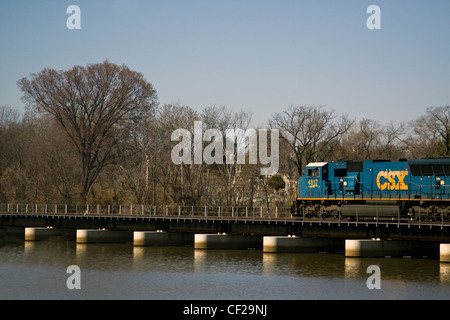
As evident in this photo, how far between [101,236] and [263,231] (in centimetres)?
1616

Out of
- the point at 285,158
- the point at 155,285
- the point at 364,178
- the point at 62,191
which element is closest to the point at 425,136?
the point at 285,158

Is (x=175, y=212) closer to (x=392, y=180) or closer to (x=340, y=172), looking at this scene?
(x=340, y=172)

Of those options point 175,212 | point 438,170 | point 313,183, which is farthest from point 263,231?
point 175,212

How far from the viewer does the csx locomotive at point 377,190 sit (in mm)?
46531

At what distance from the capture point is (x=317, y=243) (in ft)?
164

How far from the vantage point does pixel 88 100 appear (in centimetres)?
7700

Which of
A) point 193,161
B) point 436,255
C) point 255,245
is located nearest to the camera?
point 436,255

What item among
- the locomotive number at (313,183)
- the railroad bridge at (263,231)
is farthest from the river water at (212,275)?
the locomotive number at (313,183)

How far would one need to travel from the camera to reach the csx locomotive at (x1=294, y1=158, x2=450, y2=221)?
153ft

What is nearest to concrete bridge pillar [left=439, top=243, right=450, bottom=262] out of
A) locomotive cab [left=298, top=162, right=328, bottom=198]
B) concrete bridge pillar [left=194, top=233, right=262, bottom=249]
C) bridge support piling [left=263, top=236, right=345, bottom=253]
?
bridge support piling [left=263, top=236, right=345, bottom=253]

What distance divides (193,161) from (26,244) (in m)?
22.6
